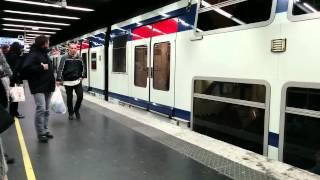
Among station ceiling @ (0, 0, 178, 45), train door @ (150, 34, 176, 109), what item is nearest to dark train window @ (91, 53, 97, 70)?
station ceiling @ (0, 0, 178, 45)

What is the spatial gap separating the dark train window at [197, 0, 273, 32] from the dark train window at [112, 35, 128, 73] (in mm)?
3587

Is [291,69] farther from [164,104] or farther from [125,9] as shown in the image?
[125,9]

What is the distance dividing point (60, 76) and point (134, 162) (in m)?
3.25

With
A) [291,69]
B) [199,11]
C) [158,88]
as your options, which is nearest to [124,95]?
[158,88]

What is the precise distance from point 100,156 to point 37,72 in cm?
153

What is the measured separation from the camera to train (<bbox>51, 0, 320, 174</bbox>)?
3.21 meters

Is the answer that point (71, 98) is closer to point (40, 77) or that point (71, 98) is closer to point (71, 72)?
point (71, 72)

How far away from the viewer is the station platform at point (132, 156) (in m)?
3.22

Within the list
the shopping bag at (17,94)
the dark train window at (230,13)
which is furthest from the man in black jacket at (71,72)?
the dark train window at (230,13)

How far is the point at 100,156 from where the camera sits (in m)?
3.86

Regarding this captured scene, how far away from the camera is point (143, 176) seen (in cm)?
322

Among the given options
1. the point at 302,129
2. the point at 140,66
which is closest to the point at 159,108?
the point at 140,66

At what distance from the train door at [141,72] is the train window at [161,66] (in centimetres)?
30

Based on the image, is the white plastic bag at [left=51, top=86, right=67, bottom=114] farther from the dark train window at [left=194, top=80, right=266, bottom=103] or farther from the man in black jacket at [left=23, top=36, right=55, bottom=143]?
the dark train window at [left=194, top=80, right=266, bottom=103]
